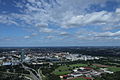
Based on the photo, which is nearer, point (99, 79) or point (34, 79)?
point (99, 79)

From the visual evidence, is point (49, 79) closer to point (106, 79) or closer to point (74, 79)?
point (74, 79)

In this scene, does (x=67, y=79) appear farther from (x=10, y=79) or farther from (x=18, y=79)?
(x=10, y=79)

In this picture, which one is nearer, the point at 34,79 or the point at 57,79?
the point at 57,79

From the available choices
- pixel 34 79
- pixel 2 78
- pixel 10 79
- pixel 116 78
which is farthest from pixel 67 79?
pixel 2 78

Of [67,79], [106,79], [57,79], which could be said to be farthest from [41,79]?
[106,79]

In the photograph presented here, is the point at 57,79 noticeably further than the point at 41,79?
No

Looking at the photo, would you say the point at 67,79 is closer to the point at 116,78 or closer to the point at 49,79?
the point at 49,79

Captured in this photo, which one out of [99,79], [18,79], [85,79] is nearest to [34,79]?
[18,79]
